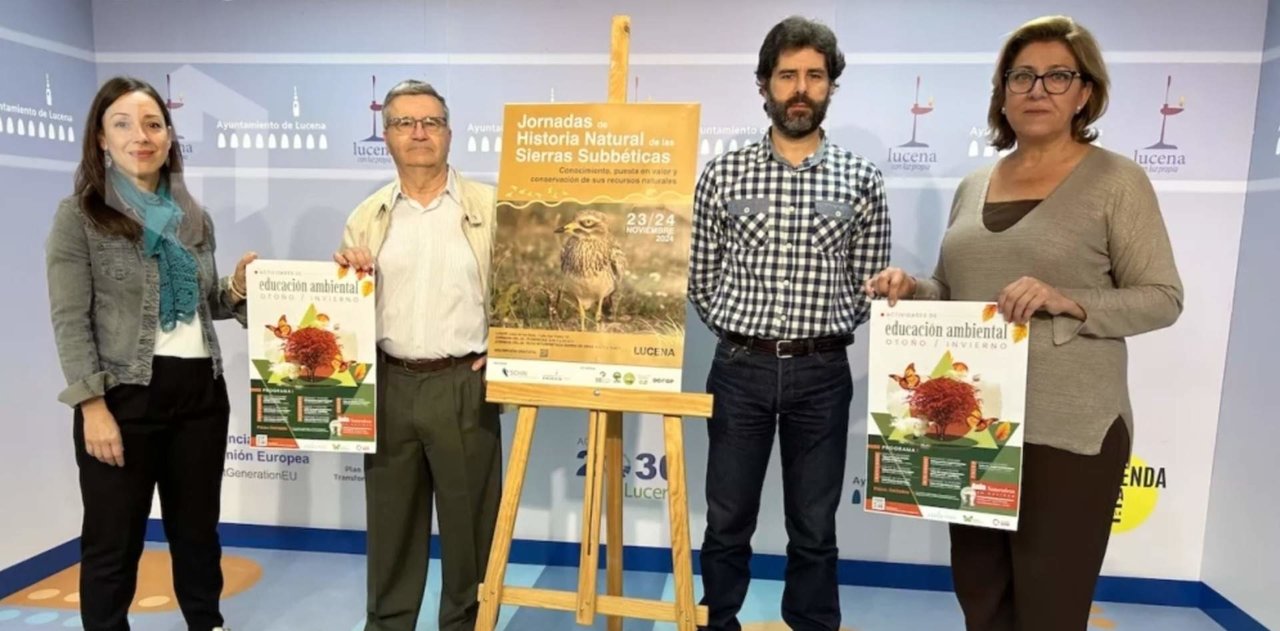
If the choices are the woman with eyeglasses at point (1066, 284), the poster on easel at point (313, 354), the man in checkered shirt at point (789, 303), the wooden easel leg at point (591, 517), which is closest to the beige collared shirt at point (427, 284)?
the poster on easel at point (313, 354)

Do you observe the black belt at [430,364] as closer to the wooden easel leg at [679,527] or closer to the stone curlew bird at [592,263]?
the stone curlew bird at [592,263]

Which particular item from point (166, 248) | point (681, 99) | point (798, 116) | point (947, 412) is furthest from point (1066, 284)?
point (166, 248)

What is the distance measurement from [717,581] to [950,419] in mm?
901

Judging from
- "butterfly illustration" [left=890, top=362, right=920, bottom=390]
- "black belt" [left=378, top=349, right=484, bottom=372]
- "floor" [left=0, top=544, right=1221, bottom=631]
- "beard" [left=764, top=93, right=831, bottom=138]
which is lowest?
"floor" [left=0, top=544, right=1221, bottom=631]

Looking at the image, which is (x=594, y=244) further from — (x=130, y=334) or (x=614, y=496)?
(x=130, y=334)

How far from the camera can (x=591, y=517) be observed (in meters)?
2.08

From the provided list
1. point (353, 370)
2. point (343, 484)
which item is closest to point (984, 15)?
point (353, 370)

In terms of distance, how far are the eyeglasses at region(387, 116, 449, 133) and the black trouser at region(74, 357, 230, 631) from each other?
0.89 m

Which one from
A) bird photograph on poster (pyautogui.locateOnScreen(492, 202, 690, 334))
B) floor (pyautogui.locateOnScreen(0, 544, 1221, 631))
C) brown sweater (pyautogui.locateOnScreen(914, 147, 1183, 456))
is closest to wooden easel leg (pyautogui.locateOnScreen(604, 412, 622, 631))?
bird photograph on poster (pyautogui.locateOnScreen(492, 202, 690, 334))

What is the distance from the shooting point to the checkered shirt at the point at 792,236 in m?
2.07

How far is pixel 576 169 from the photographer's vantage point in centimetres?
199

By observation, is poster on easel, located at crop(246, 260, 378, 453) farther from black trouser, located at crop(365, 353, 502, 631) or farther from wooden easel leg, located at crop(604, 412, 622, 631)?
wooden easel leg, located at crop(604, 412, 622, 631)

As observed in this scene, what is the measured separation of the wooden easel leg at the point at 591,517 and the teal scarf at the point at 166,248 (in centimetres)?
122

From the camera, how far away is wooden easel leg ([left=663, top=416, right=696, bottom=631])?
6.61 feet
